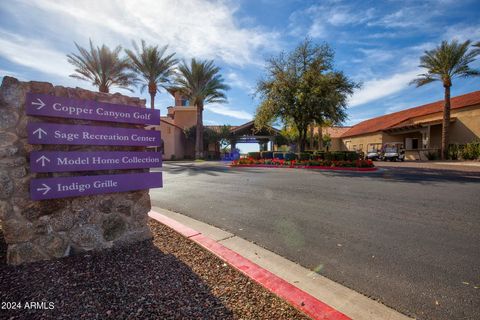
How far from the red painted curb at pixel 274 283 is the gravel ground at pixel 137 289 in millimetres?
97

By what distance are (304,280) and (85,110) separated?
3.63 m

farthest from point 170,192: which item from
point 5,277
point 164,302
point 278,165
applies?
point 278,165

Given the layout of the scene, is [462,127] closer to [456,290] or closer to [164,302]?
[456,290]

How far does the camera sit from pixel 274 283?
9.13ft

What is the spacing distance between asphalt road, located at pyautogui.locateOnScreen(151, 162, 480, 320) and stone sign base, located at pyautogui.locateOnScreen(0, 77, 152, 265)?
6.92 feet

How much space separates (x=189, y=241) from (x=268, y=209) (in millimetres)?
2793

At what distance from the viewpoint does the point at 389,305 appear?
8.21 feet

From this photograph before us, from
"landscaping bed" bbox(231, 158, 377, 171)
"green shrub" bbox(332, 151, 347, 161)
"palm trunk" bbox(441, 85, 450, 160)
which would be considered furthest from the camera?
"palm trunk" bbox(441, 85, 450, 160)

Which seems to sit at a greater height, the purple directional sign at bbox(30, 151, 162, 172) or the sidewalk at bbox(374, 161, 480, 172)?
the purple directional sign at bbox(30, 151, 162, 172)

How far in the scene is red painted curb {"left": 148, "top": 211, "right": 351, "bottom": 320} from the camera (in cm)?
230

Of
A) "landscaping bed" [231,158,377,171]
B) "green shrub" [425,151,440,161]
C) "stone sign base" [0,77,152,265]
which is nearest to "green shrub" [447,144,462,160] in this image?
"green shrub" [425,151,440,161]

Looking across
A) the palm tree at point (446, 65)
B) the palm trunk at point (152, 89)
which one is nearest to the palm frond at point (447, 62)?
the palm tree at point (446, 65)

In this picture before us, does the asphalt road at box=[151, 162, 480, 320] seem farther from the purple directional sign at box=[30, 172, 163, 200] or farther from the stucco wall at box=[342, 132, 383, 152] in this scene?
the stucco wall at box=[342, 132, 383, 152]

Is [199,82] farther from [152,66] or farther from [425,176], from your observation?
[425,176]
